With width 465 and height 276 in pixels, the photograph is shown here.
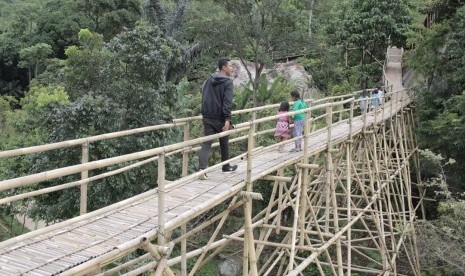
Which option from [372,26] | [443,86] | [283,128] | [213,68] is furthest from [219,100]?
[213,68]

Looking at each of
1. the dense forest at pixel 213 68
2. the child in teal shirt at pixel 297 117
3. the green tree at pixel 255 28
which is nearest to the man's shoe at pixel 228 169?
the child in teal shirt at pixel 297 117

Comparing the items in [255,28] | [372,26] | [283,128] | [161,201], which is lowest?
[283,128]

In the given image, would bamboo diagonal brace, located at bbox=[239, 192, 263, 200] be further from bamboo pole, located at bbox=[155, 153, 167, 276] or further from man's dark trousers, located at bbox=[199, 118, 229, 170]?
bamboo pole, located at bbox=[155, 153, 167, 276]

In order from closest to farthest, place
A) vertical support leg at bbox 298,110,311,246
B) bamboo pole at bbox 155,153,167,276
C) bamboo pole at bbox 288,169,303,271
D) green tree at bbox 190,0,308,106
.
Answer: bamboo pole at bbox 155,153,167,276 → bamboo pole at bbox 288,169,303,271 → vertical support leg at bbox 298,110,311,246 → green tree at bbox 190,0,308,106

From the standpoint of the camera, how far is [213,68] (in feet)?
89.2

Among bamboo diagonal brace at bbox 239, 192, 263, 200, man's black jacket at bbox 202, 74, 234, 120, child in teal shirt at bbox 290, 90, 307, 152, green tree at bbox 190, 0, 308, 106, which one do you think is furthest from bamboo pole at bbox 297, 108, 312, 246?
green tree at bbox 190, 0, 308, 106

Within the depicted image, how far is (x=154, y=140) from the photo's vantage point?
10.8m

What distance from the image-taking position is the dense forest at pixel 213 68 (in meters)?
10.6

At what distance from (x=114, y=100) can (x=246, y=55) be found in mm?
9655

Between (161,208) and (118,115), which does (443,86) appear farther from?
(161,208)

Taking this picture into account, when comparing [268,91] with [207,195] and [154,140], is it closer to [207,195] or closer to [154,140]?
[154,140]

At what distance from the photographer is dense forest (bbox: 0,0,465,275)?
1057 centimetres

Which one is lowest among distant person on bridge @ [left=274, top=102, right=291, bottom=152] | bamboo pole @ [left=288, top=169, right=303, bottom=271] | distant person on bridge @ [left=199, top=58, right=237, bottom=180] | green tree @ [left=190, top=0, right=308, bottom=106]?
bamboo pole @ [left=288, top=169, right=303, bottom=271]

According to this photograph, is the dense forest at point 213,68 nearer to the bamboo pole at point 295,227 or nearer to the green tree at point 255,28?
the green tree at point 255,28
